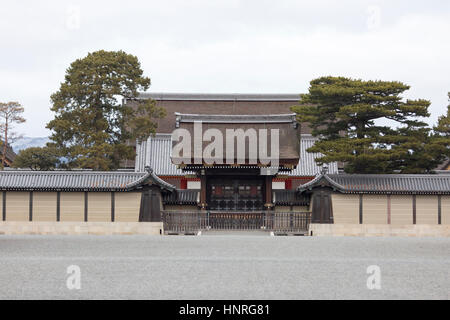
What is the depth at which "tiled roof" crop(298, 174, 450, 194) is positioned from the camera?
32375 mm

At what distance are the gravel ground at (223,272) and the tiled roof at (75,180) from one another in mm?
12220

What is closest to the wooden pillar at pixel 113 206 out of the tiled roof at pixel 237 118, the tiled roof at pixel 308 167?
the tiled roof at pixel 237 118

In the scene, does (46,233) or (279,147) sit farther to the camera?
(279,147)

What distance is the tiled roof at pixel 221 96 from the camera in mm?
53406

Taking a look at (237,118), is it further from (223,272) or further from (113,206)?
(223,272)

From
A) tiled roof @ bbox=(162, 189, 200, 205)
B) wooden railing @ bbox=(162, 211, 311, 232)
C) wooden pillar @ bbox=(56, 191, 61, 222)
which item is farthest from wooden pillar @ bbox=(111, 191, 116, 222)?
tiled roof @ bbox=(162, 189, 200, 205)

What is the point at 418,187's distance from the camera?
32.7 metres

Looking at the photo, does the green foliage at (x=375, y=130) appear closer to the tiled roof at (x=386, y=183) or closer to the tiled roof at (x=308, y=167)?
the tiled roof at (x=386, y=183)

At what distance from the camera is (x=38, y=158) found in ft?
138

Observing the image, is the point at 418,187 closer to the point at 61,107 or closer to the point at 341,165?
the point at 341,165

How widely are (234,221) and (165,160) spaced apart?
13187mm

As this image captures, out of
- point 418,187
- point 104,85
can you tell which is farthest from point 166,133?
point 418,187

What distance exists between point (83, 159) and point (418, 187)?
59.9 feet

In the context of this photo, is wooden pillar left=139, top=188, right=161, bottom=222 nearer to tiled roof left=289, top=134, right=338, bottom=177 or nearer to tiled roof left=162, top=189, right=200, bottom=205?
tiled roof left=162, top=189, right=200, bottom=205
